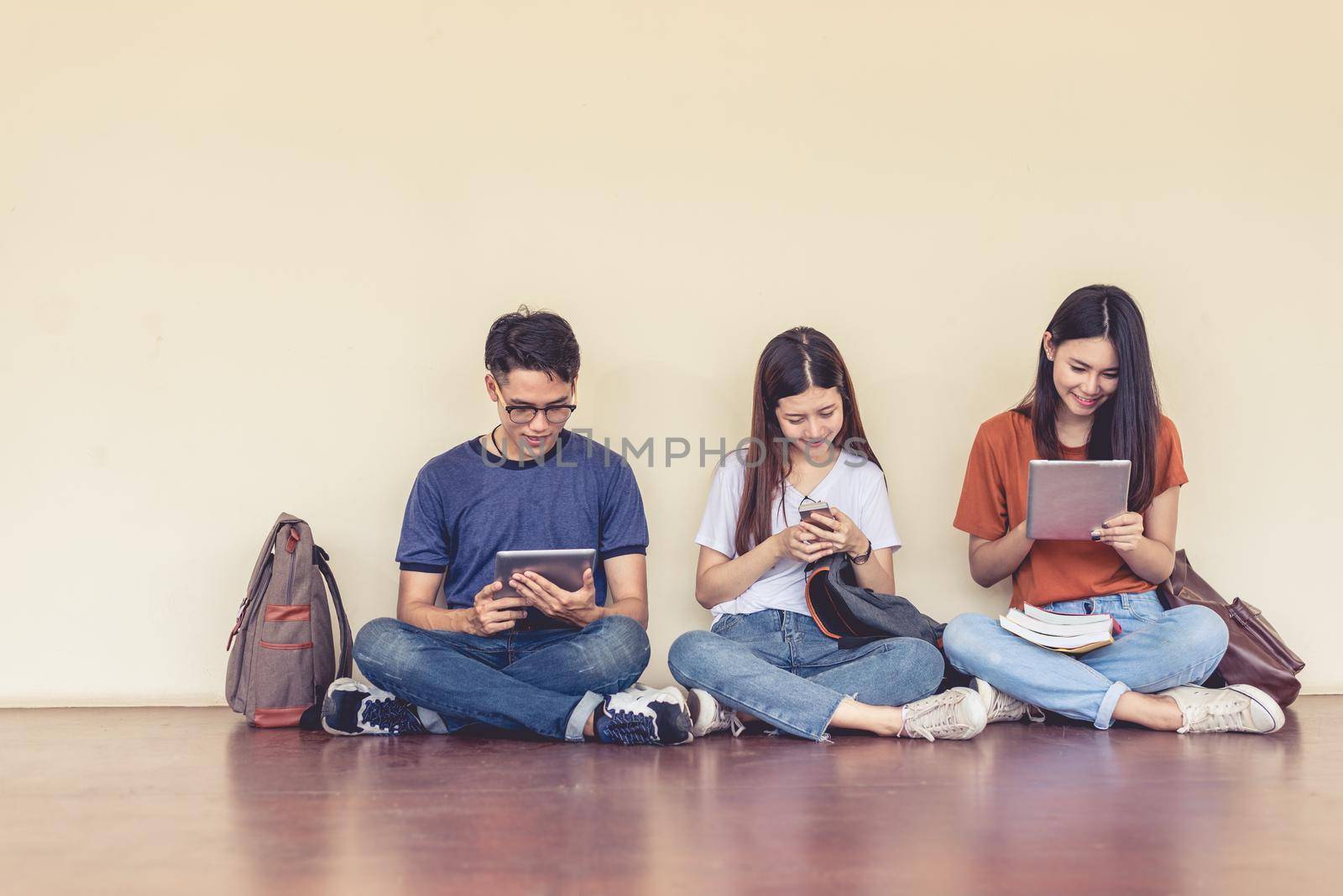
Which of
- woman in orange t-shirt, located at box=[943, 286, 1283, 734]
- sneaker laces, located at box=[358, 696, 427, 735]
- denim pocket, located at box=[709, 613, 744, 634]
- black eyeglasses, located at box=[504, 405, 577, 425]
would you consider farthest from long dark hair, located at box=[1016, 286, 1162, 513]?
sneaker laces, located at box=[358, 696, 427, 735]

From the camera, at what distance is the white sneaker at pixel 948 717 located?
2.57m

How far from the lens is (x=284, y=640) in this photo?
9.55ft

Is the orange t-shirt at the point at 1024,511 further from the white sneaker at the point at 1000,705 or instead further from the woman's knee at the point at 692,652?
the woman's knee at the point at 692,652

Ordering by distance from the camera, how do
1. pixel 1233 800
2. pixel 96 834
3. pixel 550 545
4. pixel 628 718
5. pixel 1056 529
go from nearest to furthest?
pixel 96 834 → pixel 1233 800 → pixel 628 718 → pixel 1056 529 → pixel 550 545

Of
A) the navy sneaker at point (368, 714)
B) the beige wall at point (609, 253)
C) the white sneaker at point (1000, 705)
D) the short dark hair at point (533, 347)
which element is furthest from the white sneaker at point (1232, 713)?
the navy sneaker at point (368, 714)

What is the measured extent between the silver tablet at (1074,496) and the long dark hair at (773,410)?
0.53m

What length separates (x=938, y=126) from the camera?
333cm

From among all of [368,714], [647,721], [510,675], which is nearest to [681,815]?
[647,721]

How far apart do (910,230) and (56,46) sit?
249cm

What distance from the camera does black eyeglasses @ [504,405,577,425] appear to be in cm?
280

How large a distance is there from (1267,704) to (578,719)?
5.24ft

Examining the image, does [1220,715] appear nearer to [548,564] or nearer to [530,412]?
[548,564]

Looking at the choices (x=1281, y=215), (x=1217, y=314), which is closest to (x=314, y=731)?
(x=1217, y=314)

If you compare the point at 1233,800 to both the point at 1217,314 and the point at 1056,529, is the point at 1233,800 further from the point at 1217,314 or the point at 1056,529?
the point at 1217,314
